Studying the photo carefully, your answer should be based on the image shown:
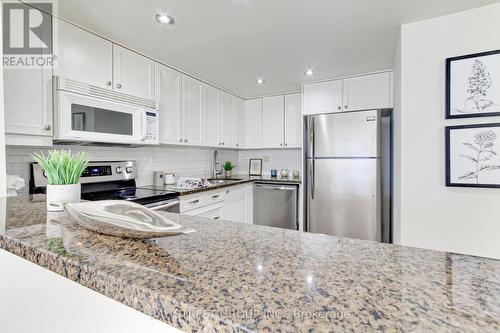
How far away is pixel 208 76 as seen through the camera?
10.0 ft

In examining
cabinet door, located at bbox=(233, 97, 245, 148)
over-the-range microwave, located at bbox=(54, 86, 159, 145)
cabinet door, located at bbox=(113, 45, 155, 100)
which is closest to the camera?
over-the-range microwave, located at bbox=(54, 86, 159, 145)

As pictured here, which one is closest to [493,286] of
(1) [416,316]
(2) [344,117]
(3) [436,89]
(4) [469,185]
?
(1) [416,316]

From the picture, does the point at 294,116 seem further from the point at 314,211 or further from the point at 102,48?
the point at 102,48

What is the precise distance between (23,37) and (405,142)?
2761 mm

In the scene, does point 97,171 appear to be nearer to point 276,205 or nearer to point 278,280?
point 276,205

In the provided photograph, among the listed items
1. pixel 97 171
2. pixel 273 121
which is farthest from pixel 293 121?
pixel 97 171

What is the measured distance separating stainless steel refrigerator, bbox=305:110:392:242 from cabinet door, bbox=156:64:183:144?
1597 mm

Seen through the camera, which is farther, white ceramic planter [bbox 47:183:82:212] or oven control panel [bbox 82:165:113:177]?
oven control panel [bbox 82:165:113:177]

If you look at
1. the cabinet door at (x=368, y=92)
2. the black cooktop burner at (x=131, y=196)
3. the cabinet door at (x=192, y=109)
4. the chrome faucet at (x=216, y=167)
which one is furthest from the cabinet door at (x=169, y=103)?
the cabinet door at (x=368, y=92)

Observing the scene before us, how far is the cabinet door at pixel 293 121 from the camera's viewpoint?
367 centimetres

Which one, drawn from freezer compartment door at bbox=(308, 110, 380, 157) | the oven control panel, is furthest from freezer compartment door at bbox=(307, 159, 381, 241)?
the oven control panel

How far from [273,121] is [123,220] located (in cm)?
340

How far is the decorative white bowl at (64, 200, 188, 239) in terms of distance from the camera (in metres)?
0.60

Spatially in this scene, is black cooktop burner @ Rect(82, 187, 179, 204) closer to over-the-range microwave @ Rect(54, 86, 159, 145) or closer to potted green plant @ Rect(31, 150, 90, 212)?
over-the-range microwave @ Rect(54, 86, 159, 145)
